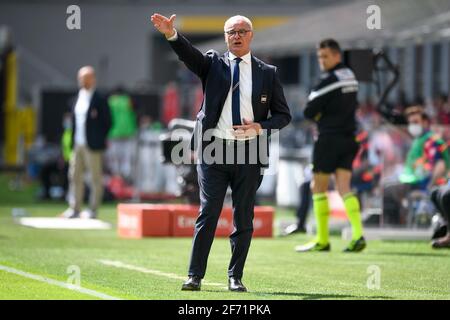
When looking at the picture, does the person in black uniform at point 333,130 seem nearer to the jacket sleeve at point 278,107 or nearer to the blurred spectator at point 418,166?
the blurred spectator at point 418,166

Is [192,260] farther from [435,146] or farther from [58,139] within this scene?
[58,139]

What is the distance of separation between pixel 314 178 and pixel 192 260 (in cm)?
487

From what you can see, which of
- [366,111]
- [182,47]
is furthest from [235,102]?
[366,111]

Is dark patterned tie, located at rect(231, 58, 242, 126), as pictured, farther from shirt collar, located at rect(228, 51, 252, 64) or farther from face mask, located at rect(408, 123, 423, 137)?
face mask, located at rect(408, 123, 423, 137)

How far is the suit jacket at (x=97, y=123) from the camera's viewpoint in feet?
69.2

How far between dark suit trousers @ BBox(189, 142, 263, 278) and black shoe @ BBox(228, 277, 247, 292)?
4cm

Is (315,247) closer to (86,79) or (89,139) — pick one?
(89,139)

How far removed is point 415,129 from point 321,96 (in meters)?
3.69

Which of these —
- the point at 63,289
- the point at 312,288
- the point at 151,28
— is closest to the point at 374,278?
the point at 312,288

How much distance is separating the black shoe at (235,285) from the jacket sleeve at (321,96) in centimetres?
461

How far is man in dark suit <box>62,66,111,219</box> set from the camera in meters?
21.1

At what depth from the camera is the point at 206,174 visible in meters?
11.0

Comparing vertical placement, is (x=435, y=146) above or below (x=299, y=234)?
above

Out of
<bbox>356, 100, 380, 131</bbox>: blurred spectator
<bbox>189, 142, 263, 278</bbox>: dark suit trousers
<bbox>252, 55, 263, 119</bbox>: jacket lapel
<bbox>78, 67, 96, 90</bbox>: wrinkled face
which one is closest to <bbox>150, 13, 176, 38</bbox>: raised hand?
<bbox>252, 55, 263, 119</bbox>: jacket lapel
